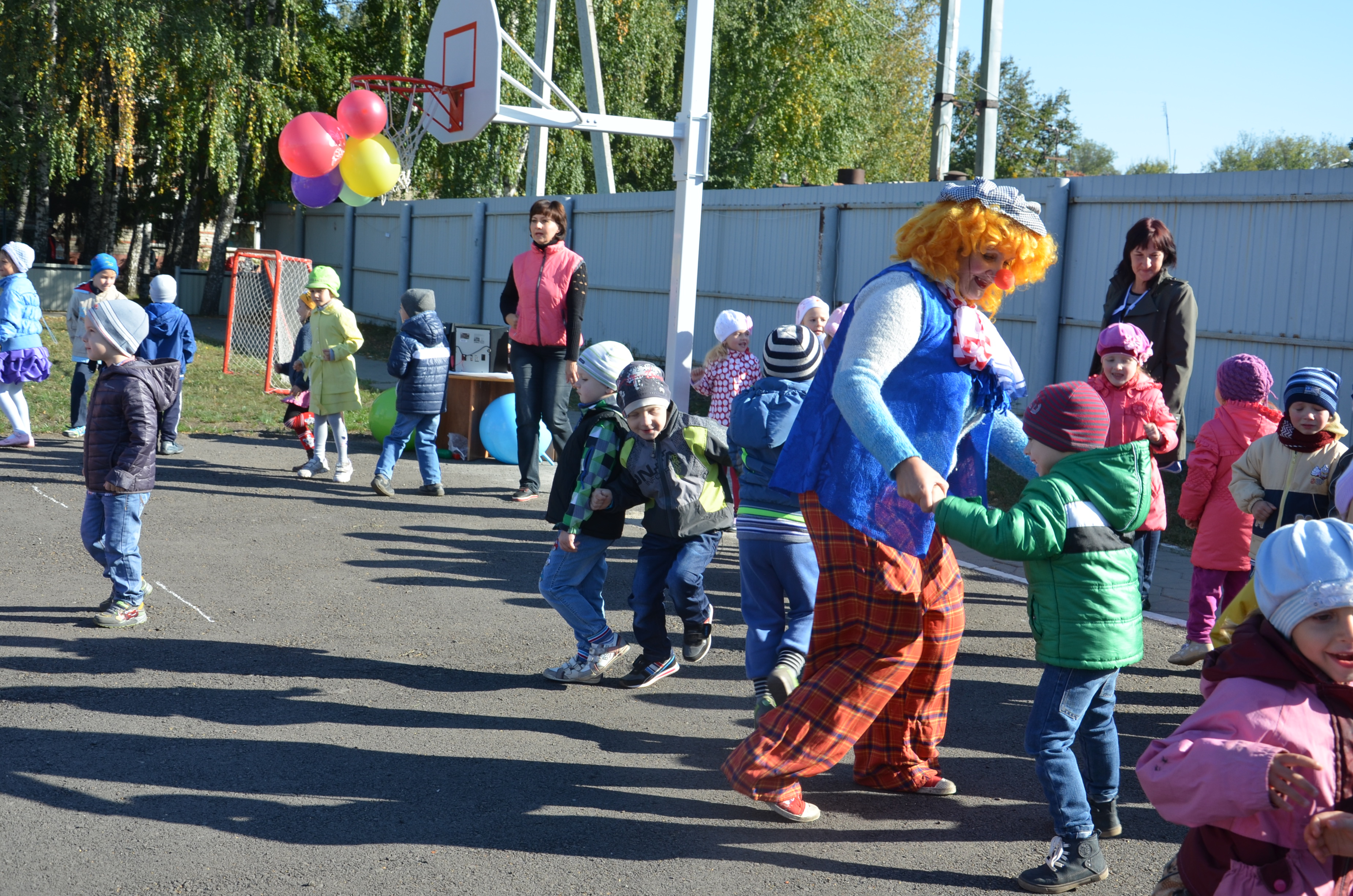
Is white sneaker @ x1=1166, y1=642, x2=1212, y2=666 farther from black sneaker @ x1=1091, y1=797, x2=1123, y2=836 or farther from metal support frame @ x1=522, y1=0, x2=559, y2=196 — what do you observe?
metal support frame @ x1=522, y1=0, x2=559, y2=196

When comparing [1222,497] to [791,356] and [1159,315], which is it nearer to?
[1159,315]

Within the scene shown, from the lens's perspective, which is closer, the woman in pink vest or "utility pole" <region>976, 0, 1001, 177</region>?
the woman in pink vest

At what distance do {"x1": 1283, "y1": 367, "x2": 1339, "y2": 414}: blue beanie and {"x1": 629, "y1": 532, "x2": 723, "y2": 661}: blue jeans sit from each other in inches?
91.1

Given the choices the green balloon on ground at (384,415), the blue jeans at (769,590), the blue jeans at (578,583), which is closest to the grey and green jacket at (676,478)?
the blue jeans at (578,583)

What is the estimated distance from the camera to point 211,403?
13805 mm

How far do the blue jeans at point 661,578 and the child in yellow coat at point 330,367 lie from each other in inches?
200

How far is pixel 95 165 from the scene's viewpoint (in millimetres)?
23844

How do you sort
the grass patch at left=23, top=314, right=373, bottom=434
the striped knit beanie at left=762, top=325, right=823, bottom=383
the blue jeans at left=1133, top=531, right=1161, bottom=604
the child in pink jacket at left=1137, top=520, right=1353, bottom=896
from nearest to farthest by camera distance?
1. the child in pink jacket at left=1137, top=520, right=1353, bottom=896
2. the striped knit beanie at left=762, top=325, right=823, bottom=383
3. the blue jeans at left=1133, top=531, right=1161, bottom=604
4. the grass patch at left=23, top=314, right=373, bottom=434

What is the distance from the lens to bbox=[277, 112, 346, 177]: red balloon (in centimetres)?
1059

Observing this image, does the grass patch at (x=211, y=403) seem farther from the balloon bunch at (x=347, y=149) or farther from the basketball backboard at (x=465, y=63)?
the basketball backboard at (x=465, y=63)

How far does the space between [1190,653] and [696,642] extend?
2.21 metres

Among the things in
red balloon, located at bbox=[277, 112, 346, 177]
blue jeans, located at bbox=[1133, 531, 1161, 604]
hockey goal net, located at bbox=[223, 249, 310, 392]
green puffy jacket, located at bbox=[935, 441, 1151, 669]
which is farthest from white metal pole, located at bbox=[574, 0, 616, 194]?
green puffy jacket, located at bbox=[935, 441, 1151, 669]

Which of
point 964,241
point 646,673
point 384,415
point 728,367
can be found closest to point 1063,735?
point 964,241

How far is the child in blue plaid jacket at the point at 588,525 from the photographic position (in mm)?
4945
